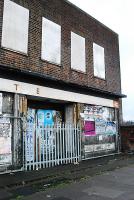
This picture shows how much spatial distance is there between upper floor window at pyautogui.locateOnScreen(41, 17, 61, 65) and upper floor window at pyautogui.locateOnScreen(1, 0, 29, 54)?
114cm

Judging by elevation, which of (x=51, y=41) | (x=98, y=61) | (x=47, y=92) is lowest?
(x=47, y=92)

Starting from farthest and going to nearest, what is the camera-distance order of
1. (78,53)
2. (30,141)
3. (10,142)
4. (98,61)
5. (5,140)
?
(98,61) → (78,53) → (30,141) → (10,142) → (5,140)

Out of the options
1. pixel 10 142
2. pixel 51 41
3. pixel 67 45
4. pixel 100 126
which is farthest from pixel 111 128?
pixel 10 142

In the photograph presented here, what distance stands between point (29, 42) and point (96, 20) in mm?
6429

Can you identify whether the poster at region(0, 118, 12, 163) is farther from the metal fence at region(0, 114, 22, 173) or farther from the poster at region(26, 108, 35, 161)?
the poster at region(26, 108, 35, 161)

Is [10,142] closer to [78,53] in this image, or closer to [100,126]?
[78,53]

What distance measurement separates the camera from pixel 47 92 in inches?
553

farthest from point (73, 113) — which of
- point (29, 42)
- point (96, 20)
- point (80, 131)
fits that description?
point (96, 20)

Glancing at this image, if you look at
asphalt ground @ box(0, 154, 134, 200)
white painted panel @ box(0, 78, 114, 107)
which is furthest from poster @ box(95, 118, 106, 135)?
asphalt ground @ box(0, 154, 134, 200)

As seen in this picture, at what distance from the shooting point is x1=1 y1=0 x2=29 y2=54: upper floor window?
12.5m

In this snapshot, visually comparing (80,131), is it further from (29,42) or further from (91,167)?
(29,42)

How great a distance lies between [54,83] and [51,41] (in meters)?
1.97

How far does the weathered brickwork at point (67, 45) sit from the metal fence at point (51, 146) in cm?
257

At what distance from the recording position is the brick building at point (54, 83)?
12320 mm
